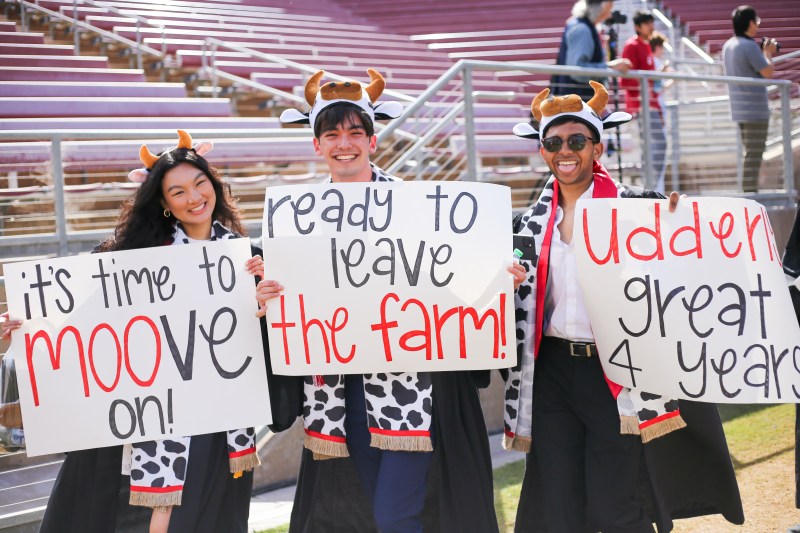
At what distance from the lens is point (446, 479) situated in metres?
3.33

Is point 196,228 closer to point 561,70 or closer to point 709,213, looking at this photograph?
point 709,213

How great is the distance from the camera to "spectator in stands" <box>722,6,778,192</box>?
8875mm

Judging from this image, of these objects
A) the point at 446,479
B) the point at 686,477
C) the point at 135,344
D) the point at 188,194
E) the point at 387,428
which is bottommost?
the point at 686,477

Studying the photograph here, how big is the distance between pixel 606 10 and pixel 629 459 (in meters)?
4.50

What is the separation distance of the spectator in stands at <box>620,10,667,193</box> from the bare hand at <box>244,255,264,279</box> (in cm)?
487

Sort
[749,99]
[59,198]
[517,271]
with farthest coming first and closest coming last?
[749,99] → [59,198] → [517,271]

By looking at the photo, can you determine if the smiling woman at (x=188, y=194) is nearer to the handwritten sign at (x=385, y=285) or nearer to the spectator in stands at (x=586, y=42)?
the handwritten sign at (x=385, y=285)

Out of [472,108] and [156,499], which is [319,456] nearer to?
[156,499]

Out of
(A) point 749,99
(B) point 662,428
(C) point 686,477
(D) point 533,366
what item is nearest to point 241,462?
(D) point 533,366

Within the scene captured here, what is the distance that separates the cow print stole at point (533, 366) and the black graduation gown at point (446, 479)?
0.17 metres

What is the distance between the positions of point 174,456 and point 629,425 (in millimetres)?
1571

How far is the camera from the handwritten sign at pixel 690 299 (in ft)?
10.5

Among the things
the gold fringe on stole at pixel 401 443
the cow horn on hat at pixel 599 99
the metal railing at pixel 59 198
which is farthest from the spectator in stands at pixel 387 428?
the metal railing at pixel 59 198

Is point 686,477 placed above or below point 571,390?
below
